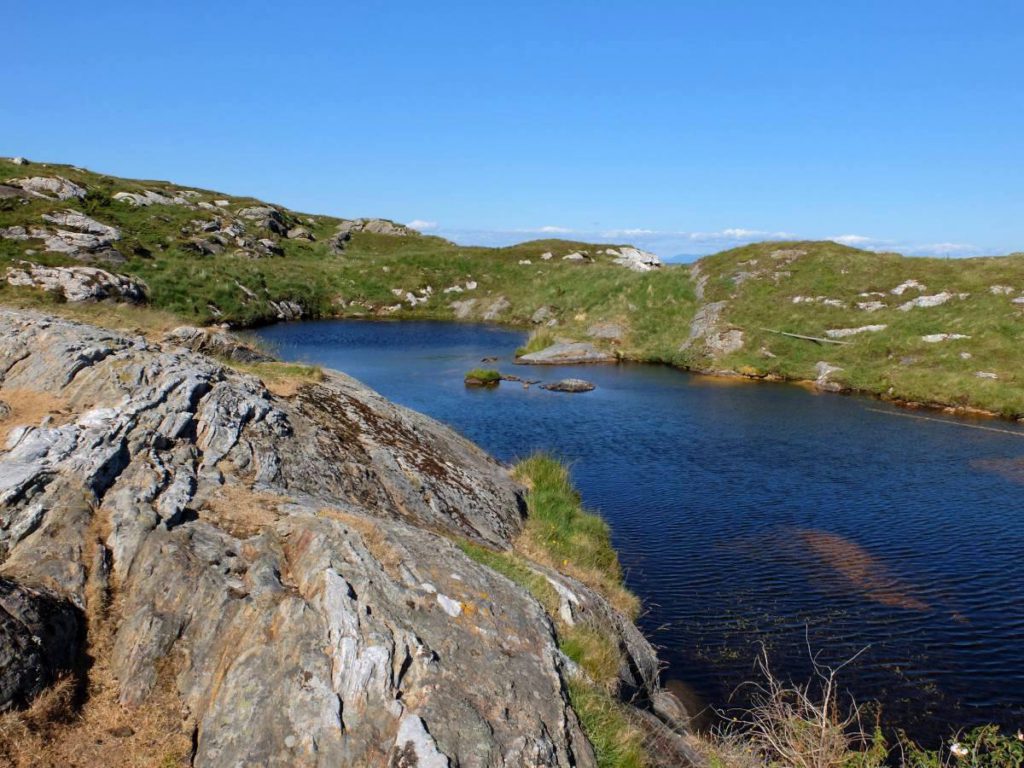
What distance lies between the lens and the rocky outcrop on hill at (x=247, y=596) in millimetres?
9789

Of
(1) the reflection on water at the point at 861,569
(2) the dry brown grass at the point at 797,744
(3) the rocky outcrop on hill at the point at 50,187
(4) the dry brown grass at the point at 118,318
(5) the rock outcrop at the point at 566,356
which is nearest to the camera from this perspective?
(2) the dry brown grass at the point at 797,744

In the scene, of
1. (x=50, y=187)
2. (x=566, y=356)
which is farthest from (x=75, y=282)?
(x=566, y=356)

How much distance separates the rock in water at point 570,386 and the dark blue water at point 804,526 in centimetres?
139

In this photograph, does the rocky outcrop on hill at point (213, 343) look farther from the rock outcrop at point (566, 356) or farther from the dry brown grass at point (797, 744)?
the rock outcrop at point (566, 356)

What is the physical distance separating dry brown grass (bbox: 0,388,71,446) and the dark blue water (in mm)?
17314

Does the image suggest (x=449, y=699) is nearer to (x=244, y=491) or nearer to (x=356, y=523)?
(x=356, y=523)

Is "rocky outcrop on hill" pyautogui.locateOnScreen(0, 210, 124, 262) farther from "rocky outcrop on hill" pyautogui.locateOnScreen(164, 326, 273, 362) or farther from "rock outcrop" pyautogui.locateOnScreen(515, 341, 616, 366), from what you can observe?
"rocky outcrop on hill" pyautogui.locateOnScreen(164, 326, 273, 362)

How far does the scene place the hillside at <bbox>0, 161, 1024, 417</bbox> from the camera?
59062 millimetres

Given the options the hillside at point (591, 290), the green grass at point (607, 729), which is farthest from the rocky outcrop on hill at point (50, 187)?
the green grass at point (607, 729)

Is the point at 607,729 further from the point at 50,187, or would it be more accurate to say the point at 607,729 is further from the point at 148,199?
the point at 148,199

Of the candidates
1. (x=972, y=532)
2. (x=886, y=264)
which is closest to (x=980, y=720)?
(x=972, y=532)

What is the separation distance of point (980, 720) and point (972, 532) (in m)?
13.8

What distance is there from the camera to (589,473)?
115 feet

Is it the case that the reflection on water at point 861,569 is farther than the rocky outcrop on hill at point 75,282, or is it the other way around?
the rocky outcrop on hill at point 75,282
